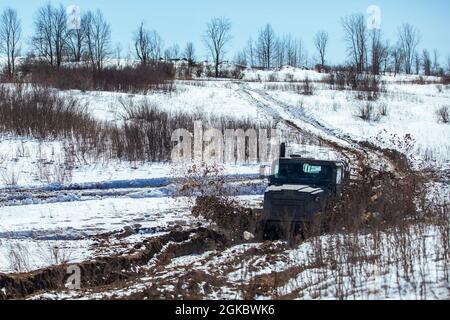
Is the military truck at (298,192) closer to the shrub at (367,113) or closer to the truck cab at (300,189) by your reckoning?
the truck cab at (300,189)

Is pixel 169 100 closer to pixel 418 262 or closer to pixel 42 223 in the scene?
pixel 42 223

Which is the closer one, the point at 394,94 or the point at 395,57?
the point at 394,94

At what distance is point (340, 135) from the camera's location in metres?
31.2

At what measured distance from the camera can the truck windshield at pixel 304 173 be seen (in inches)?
499

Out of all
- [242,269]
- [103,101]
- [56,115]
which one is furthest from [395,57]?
[242,269]

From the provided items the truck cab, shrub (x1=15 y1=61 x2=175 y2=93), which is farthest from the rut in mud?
shrub (x1=15 y1=61 x2=175 y2=93)

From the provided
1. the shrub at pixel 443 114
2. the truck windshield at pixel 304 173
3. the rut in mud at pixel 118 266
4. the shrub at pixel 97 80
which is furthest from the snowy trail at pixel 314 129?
the rut in mud at pixel 118 266

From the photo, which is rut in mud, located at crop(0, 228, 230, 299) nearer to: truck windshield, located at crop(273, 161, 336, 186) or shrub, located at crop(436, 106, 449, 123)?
truck windshield, located at crop(273, 161, 336, 186)

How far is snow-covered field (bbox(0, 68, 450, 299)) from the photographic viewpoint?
25.0 ft

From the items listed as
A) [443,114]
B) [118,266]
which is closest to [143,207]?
[118,266]

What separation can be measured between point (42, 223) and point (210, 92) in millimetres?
34321

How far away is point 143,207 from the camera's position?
1551 centimetres

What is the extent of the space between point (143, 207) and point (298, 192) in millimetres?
5249

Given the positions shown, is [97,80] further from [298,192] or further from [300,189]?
[298,192]
